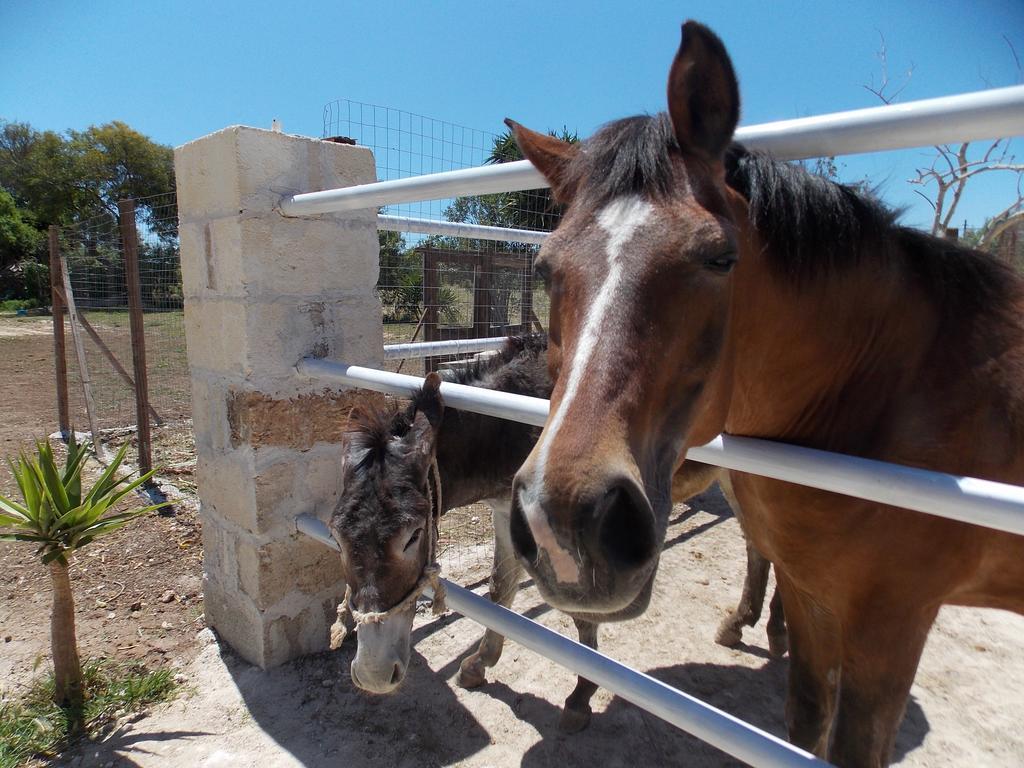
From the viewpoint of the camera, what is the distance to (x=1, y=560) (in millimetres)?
3770

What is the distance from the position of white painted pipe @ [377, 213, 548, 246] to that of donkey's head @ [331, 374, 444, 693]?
140 cm

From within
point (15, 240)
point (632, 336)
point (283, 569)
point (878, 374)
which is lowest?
point (283, 569)

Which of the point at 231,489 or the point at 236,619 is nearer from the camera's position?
the point at 231,489

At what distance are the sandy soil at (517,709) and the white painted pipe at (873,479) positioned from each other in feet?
5.83

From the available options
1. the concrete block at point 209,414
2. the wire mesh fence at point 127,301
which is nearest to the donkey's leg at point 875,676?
the concrete block at point 209,414

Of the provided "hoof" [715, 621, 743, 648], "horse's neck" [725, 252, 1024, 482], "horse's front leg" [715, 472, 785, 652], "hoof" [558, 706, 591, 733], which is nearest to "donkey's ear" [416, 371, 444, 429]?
"horse's neck" [725, 252, 1024, 482]

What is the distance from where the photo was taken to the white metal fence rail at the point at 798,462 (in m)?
0.85

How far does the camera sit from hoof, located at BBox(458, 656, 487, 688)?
2.69 metres

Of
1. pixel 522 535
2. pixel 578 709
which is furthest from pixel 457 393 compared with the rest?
pixel 578 709

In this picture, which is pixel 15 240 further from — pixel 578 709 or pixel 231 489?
pixel 578 709

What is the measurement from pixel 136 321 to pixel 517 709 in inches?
193

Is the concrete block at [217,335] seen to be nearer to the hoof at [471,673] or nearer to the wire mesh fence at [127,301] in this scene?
the hoof at [471,673]

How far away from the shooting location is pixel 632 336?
926 millimetres

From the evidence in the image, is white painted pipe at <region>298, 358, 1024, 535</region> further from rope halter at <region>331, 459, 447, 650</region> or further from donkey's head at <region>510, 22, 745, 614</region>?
rope halter at <region>331, 459, 447, 650</region>
